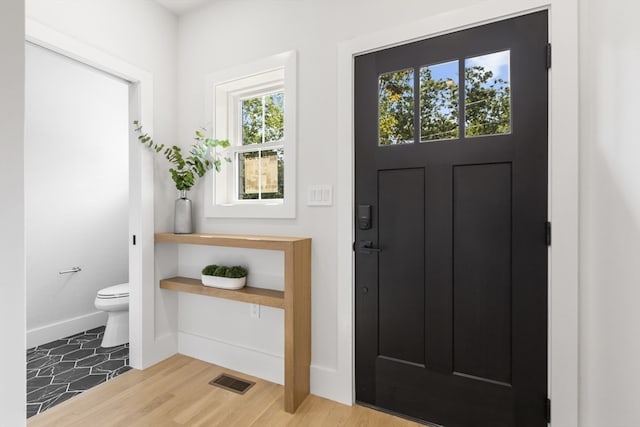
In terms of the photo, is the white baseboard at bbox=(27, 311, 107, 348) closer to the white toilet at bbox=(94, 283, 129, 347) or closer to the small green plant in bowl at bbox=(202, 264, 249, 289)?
the white toilet at bbox=(94, 283, 129, 347)

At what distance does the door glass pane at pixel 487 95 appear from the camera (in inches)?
59.3

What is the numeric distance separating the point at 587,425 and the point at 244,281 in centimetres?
193

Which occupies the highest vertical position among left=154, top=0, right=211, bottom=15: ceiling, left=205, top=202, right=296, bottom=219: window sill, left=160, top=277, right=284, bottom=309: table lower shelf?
left=154, top=0, right=211, bottom=15: ceiling

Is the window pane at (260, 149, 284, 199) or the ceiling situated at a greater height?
the ceiling

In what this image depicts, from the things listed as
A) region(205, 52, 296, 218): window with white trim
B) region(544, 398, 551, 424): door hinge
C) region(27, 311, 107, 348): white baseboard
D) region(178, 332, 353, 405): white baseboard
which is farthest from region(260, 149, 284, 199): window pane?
region(27, 311, 107, 348): white baseboard

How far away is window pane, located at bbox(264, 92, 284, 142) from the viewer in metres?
2.27

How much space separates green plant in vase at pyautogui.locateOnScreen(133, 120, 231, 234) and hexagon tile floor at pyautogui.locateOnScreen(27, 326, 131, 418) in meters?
1.10

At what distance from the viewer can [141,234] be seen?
226 cm

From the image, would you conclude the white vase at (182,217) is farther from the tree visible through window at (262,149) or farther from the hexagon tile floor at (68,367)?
the hexagon tile floor at (68,367)

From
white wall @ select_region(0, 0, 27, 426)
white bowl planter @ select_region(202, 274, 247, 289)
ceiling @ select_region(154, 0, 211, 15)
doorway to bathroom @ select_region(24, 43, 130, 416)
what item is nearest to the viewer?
white wall @ select_region(0, 0, 27, 426)

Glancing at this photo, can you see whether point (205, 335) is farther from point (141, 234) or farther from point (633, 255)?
point (633, 255)

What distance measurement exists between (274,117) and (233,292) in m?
1.29

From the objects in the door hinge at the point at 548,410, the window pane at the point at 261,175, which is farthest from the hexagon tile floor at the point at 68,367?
the door hinge at the point at 548,410

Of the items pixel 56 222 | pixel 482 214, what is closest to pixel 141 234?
pixel 56 222
